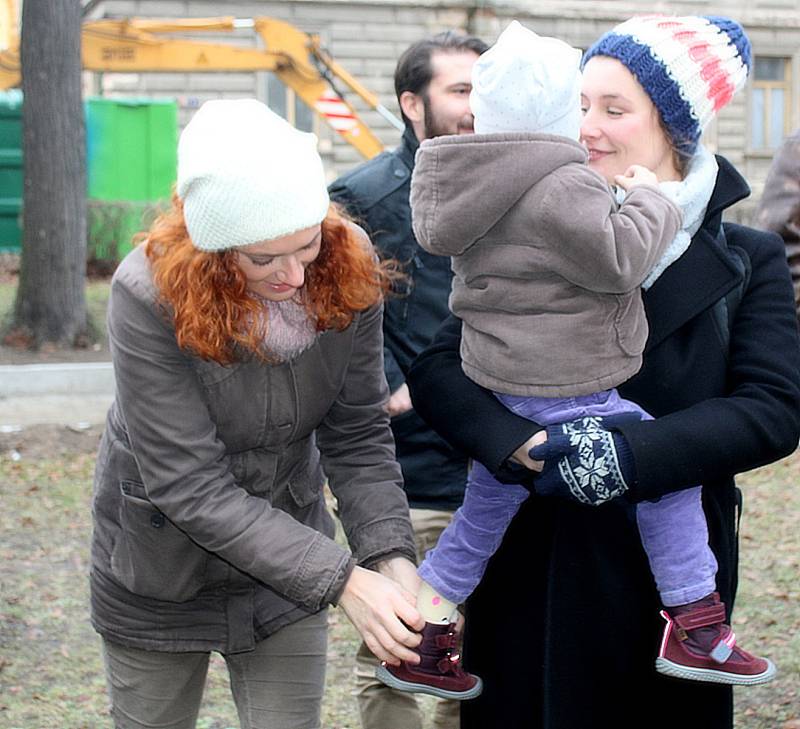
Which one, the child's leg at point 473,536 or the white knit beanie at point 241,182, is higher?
the white knit beanie at point 241,182

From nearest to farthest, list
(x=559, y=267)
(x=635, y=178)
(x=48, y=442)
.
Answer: (x=559, y=267) < (x=635, y=178) < (x=48, y=442)

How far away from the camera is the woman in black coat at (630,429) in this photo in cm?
225

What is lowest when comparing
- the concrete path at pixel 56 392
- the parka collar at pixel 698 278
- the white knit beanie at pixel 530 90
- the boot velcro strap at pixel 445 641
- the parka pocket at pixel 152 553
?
the concrete path at pixel 56 392

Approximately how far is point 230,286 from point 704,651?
1037 millimetres

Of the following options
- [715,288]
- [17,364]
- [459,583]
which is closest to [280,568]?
[459,583]

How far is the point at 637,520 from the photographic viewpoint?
7.62 ft

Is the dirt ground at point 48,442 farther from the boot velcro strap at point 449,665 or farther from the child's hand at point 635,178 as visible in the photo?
the child's hand at point 635,178

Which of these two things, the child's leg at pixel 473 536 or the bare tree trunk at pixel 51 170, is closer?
the child's leg at pixel 473 536

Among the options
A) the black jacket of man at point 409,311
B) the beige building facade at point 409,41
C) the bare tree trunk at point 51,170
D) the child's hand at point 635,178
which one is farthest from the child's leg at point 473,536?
the beige building facade at point 409,41

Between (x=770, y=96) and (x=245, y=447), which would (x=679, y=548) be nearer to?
(x=245, y=447)

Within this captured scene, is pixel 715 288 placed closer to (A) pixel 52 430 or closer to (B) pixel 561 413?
(B) pixel 561 413

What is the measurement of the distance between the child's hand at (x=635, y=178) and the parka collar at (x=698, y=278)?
130 mm

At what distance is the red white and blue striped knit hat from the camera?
233 centimetres

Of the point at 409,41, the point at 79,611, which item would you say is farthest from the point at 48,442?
the point at 409,41
